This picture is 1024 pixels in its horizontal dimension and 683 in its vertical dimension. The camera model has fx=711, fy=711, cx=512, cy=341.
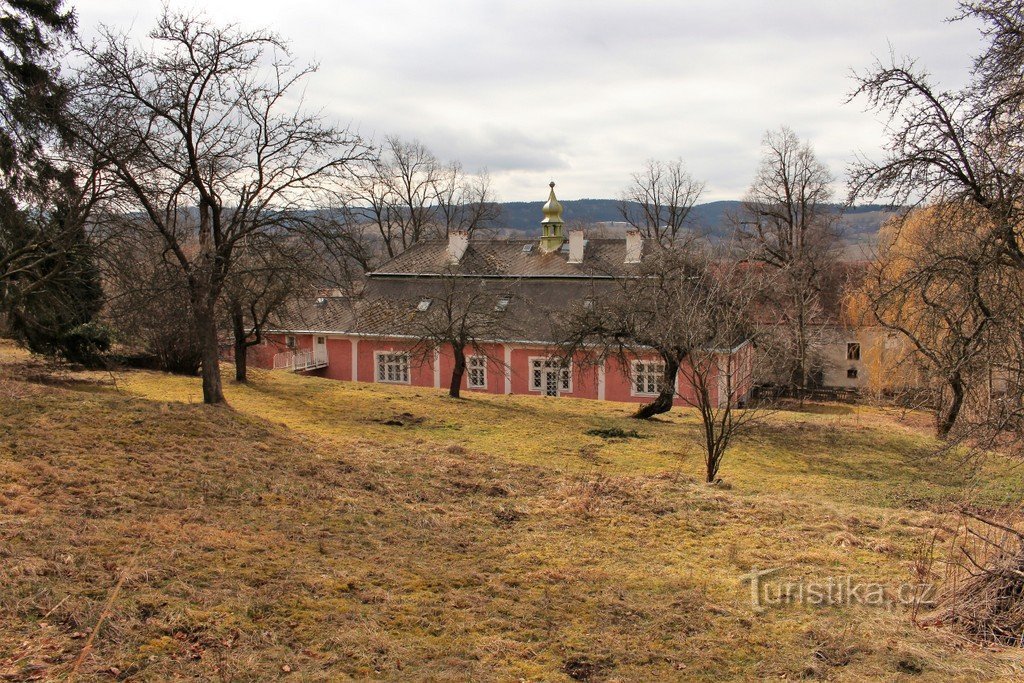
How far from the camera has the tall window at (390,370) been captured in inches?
1235

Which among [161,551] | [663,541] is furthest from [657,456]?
[161,551]

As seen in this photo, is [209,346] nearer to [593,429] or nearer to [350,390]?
[350,390]

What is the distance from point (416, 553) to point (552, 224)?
2887 cm

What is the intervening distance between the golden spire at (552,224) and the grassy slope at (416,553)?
2155 centimetres

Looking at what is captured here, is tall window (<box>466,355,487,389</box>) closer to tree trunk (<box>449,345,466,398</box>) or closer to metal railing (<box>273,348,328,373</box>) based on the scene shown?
tree trunk (<box>449,345,466,398</box>)

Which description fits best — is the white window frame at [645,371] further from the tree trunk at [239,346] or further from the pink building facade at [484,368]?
the tree trunk at [239,346]

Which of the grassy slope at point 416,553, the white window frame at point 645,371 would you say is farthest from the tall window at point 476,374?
the grassy slope at point 416,553

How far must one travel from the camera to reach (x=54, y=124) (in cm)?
1200

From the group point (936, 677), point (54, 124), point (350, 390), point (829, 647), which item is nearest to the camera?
point (936, 677)

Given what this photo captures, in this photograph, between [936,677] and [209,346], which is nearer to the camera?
[936,677]

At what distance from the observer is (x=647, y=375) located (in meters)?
26.6

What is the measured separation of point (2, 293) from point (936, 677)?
47.2 ft

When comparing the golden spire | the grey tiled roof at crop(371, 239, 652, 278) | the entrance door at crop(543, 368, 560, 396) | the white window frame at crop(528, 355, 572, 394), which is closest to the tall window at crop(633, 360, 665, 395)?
the white window frame at crop(528, 355, 572, 394)

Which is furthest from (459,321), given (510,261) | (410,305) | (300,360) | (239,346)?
(300,360)
